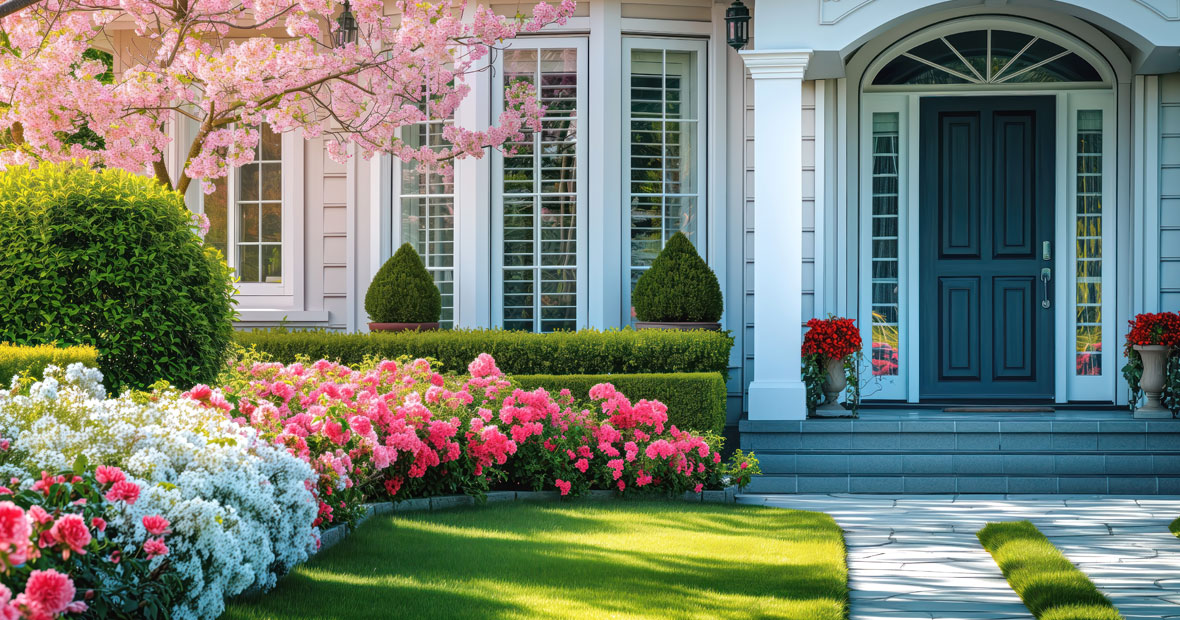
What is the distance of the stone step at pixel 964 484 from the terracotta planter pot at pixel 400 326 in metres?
2.77

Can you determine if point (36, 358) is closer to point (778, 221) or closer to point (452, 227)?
point (452, 227)

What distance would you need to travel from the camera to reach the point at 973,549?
5.54 metres

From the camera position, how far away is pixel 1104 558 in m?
5.25

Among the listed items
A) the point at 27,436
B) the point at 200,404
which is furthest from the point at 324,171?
the point at 27,436

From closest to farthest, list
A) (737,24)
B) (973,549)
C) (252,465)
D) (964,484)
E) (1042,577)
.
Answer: (252,465) → (1042,577) → (973,549) → (964,484) → (737,24)

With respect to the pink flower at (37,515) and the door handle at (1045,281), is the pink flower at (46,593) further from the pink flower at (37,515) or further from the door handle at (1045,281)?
the door handle at (1045,281)

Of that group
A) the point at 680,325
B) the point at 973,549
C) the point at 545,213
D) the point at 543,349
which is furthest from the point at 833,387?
the point at 973,549

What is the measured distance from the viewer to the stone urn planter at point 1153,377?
325 inches

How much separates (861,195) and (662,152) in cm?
163

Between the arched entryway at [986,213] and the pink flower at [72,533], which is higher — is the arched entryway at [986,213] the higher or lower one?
the higher one

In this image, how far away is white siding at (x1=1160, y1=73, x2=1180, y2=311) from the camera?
28.9 feet

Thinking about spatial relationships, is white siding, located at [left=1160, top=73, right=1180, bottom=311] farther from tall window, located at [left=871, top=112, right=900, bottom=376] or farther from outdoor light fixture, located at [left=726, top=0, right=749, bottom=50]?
outdoor light fixture, located at [left=726, top=0, right=749, bottom=50]

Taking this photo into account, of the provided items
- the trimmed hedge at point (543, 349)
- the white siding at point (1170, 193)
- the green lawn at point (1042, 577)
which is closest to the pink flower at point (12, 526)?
the green lawn at point (1042, 577)

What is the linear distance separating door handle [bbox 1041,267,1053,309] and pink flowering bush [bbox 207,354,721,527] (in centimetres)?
367
